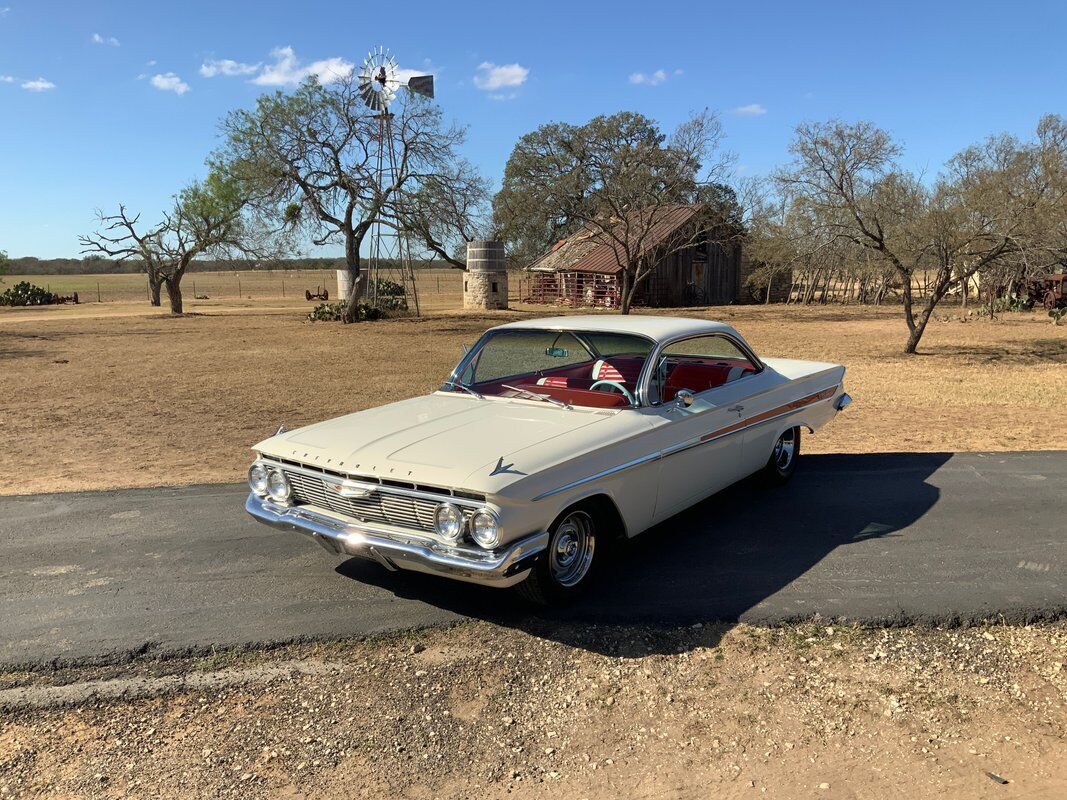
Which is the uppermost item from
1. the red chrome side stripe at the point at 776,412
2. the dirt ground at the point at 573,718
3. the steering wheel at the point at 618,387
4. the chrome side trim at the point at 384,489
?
the steering wheel at the point at 618,387

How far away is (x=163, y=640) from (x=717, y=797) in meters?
2.70

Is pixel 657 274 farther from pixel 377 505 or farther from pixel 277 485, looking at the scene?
pixel 377 505

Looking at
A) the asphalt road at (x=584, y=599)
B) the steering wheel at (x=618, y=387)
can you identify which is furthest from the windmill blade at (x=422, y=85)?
the steering wheel at (x=618, y=387)

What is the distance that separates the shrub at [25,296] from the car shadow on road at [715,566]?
164 feet

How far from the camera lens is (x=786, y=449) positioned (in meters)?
6.31

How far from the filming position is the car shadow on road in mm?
4012

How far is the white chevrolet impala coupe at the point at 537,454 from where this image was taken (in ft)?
11.8

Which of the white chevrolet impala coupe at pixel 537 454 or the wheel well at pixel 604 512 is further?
the wheel well at pixel 604 512

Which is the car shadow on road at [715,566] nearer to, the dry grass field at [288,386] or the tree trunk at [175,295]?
the dry grass field at [288,386]

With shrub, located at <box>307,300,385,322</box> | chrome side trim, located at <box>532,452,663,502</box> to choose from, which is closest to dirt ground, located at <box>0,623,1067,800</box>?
chrome side trim, located at <box>532,452,663,502</box>

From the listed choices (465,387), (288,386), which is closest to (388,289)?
(288,386)

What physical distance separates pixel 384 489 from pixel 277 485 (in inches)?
32.6

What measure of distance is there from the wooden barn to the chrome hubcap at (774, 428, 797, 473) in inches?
1231

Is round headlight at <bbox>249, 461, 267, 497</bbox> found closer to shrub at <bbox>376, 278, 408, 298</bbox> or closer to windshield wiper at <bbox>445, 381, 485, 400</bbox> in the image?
windshield wiper at <bbox>445, 381, 485, 400</bbox>
